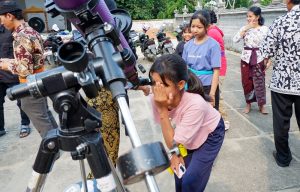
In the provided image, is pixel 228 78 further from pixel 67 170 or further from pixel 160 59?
pixel 160 59

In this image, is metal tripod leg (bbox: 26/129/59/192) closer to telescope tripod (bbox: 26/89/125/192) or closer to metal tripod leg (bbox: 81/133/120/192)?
telescope tripod (bbox: 26/89/125/192)

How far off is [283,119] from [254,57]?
161cm

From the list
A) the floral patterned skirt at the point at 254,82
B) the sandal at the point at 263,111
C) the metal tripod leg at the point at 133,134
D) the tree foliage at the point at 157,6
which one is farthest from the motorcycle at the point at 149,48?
the tree foliage at the point at 157,6

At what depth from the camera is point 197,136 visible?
1936 millimetres

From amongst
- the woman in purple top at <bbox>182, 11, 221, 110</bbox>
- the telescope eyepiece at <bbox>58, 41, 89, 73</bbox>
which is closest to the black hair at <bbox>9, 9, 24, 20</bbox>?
the woman in purple top at <bbox>182, 11, 221, 110</bbox>

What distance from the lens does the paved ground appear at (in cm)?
279

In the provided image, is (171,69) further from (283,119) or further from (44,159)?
(283,119)

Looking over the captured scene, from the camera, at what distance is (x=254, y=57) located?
14.3 feet

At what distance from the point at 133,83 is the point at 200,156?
0.87m

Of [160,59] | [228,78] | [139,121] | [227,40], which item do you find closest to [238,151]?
[139,121]

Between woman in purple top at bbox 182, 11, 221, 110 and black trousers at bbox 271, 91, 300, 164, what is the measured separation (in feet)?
2.03

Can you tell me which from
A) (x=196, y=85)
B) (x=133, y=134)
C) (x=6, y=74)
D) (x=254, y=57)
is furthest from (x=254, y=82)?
(x=133, y=134)

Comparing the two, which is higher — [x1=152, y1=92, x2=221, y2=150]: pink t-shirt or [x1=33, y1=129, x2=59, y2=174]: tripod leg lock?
[x1=33, y1=129, x2=59, y2=174]: tripod leg lock

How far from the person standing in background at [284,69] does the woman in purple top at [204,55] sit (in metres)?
0.48
